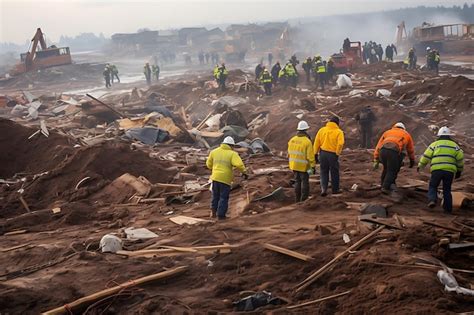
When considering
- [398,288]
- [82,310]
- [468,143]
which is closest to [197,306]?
[82,310]

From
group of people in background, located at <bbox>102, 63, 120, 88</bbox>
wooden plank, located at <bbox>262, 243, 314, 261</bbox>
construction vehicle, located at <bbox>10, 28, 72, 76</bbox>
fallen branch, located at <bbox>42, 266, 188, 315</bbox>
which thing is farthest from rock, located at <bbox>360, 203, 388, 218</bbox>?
construction vehicle, located at <bbox>10, 28, 72, 76</bbox>

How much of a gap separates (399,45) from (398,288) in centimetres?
4665

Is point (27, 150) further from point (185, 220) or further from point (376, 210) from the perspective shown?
point (376, 210)

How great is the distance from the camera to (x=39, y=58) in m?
39.0

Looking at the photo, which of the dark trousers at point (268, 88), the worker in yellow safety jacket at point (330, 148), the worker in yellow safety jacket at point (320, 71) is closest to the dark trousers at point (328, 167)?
the worker in yellow safety jacket at point (330, 148)

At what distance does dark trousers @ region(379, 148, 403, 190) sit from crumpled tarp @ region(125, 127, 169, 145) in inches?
343

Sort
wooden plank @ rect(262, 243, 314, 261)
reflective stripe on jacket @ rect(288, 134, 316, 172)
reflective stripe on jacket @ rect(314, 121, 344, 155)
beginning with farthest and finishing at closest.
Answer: reflective stripe on jacket @ rect(314, 121, 344, 155) → reflective stripe on jacket @ rect(288, 134, 316, 172) → wooden plank @ rect(262, 243, 314, 261)

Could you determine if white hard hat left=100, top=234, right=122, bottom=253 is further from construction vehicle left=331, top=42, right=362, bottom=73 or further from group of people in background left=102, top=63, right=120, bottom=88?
group of people in background left=102, top=63, right=120, bottom=88

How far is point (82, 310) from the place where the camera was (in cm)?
530

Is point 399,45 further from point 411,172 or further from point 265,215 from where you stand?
point 265,215

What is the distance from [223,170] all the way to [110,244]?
2142mm

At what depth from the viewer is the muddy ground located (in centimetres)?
522

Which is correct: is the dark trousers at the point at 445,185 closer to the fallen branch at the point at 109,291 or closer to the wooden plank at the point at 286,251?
the wooden plank at the point at 286,251

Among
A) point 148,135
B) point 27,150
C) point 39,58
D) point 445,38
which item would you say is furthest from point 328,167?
point 445,38
